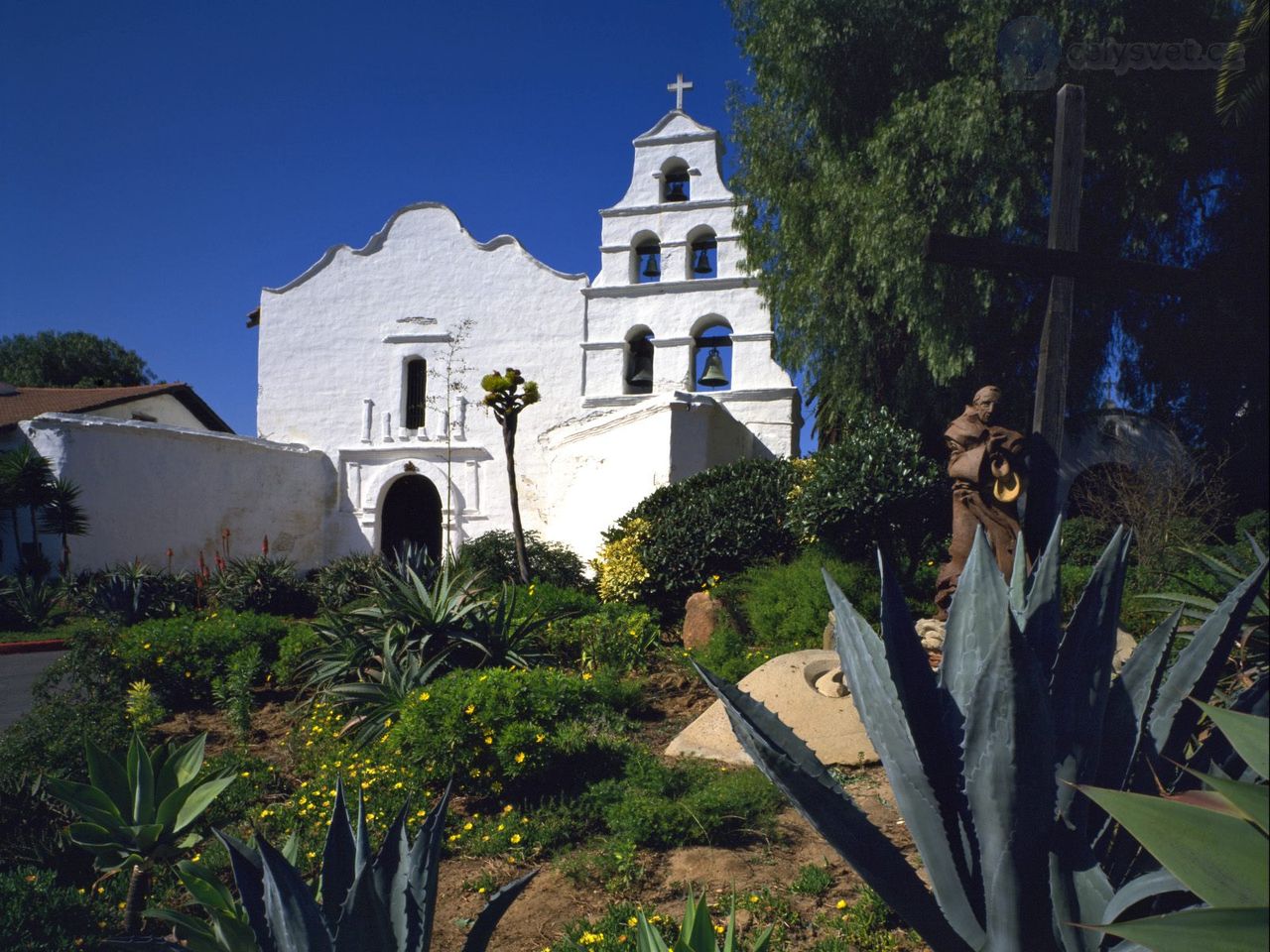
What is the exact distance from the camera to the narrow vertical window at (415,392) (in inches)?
677

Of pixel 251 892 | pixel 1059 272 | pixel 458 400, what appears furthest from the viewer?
pixel 458 400

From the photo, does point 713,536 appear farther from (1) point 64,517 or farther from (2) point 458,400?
(1) point 64,517

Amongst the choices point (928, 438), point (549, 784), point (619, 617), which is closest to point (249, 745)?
point (549, 784)

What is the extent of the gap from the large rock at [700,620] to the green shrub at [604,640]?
0.32m

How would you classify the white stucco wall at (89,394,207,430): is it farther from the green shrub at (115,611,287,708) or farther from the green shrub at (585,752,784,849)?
the green shrub at (585,752,784,849)

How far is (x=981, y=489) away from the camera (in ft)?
21.3

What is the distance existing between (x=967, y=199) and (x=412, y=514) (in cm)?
1233

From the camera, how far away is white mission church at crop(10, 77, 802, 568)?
14367mm

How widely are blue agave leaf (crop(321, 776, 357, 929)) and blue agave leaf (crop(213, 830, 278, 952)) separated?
0.52 feet

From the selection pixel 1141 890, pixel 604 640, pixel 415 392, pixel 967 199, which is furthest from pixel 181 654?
pixel 415 392

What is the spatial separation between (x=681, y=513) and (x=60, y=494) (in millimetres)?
10207

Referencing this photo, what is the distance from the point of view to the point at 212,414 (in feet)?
72.8

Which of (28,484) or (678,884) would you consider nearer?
(678,884)

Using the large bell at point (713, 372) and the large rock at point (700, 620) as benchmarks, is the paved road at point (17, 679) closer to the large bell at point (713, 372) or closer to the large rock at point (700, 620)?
the large rock at point (700, 620)
